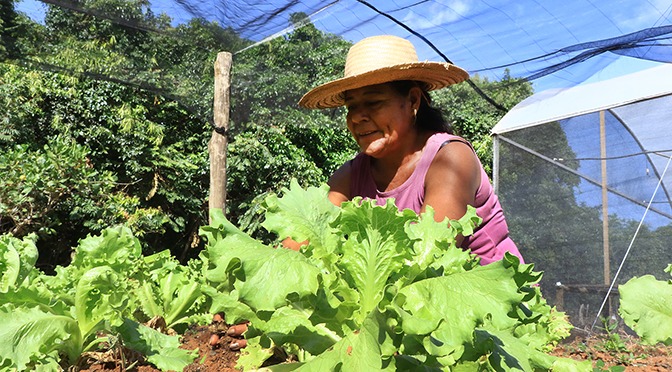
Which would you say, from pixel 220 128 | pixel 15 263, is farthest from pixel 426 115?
pixel 220 128

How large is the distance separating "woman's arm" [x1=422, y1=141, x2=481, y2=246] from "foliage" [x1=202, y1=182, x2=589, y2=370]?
350mm

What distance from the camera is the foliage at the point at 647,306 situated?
60.1 inches

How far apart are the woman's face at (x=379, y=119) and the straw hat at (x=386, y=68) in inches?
1.6

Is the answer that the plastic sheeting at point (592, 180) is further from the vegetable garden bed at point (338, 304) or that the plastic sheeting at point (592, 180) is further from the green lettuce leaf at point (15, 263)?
the green lettuce leaf at point (15, 263)

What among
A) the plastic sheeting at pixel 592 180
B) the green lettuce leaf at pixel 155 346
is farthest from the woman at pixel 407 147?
the plastic sheeting at pixel 592 180

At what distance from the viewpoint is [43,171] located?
6.73m

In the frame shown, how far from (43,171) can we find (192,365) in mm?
5841

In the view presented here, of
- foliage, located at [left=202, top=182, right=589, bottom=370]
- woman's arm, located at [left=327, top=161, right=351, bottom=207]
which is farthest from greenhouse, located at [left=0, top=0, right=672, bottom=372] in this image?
woman's arm, located at [left=327, top=161, right=351, bottom=207]

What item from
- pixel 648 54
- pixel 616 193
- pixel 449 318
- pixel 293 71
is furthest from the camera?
pixel 616 193

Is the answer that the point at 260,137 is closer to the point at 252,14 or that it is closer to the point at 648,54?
the point at 252,14

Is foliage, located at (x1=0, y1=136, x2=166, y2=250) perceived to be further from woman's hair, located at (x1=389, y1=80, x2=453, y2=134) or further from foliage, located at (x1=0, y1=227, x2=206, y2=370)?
woman's hair, located at (x1=389, y1=80, x2=453, y2=134)

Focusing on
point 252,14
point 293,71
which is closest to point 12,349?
point 252,14

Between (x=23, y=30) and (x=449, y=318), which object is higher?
(x=23, y=30)

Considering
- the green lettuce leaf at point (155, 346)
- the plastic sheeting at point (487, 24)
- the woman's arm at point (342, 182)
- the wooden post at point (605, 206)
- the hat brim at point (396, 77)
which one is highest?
the plastic sheeting at point (487, 24)
